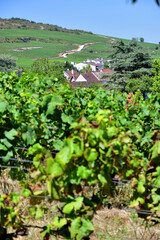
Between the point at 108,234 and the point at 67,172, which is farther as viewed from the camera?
the point at 108,234

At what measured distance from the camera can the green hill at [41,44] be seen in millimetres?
95188

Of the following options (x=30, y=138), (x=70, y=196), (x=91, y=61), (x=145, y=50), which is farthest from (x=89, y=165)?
(x=91, y=61)

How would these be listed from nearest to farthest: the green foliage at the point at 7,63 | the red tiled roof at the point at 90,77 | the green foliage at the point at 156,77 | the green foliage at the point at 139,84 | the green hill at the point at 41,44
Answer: the green foliage at the point at 139,84, the green foliage at the point at 156,77, the green foliage at the point at 7,63, the red tiled roof at the point at 90,77, the green hill at the point at 41,44

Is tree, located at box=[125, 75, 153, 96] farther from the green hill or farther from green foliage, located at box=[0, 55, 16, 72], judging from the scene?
the green hill

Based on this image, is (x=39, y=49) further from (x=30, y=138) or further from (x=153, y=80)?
(x=30, y=138)

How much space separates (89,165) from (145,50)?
105 feet

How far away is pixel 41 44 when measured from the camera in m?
112

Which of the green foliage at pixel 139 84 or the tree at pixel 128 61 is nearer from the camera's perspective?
the tree at pixel 128 61

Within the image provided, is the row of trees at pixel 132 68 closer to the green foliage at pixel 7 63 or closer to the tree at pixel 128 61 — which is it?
the tree at pixel 128 61

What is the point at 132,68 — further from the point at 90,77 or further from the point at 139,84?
the point at 90,77

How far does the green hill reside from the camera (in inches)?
3748

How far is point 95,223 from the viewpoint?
3.05 metres

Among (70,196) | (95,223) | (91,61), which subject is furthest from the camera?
(91,61)

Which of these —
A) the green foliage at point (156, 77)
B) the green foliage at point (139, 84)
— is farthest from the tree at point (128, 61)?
the green foliage at point (156, 77)
